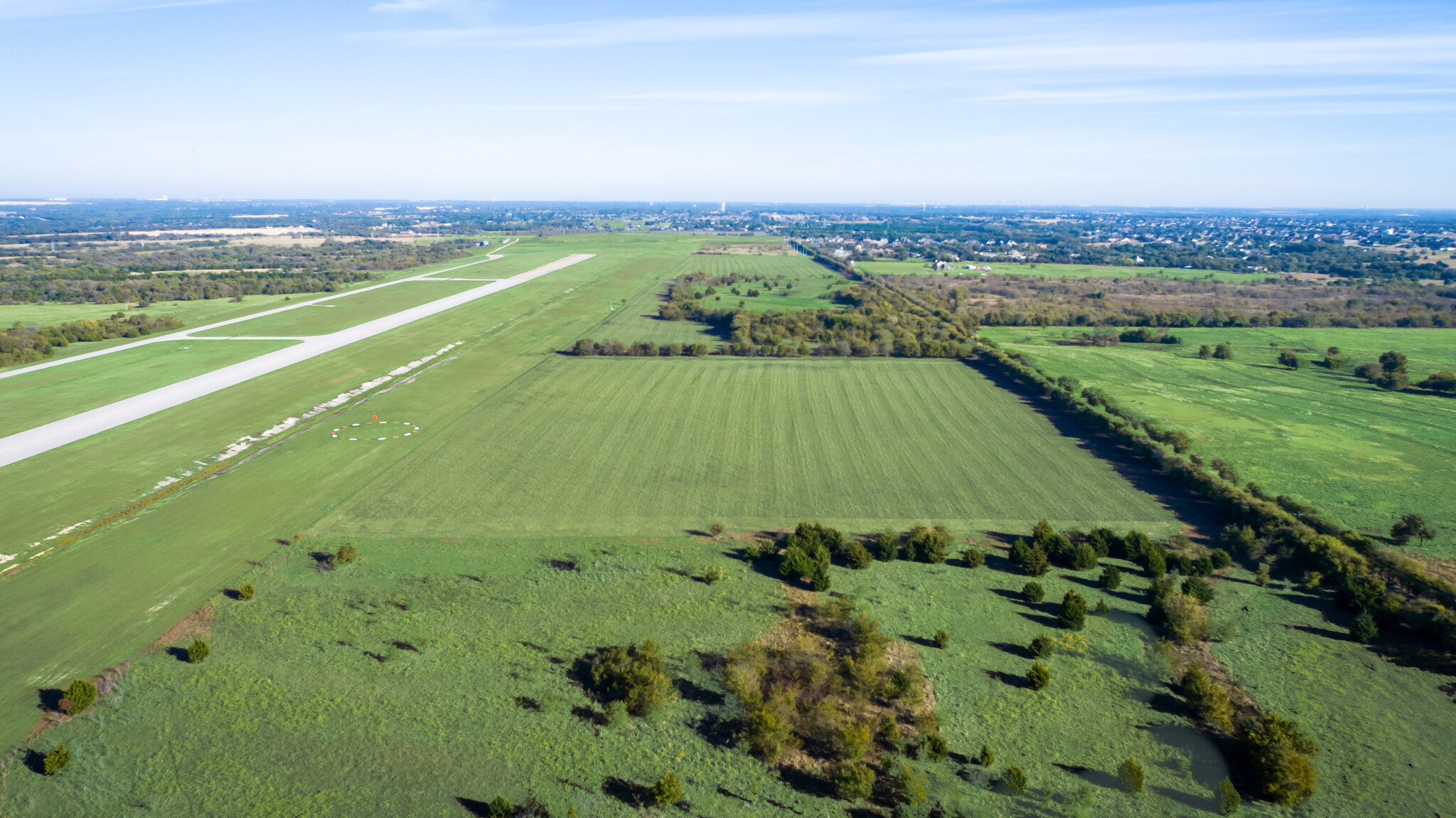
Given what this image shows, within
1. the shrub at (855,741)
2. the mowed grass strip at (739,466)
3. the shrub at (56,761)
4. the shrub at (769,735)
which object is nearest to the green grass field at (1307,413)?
the mowed grass strip at (739,466)

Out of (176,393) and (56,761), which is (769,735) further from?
(176,393)

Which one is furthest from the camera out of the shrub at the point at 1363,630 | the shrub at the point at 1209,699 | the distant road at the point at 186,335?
A: the distant road at the point at 186,335

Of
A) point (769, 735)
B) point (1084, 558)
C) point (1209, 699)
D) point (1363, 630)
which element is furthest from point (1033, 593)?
point (769, 735)

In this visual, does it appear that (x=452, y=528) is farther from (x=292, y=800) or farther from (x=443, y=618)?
(x=292, y=800)

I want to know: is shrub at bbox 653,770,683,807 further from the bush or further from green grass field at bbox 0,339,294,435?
green grass field at bbox 0,339,294,435

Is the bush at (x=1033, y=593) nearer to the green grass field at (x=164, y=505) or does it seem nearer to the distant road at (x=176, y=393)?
the green grass field at (x=164, y=505)

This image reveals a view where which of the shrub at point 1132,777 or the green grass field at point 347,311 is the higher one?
the green grass field at point 347,311
